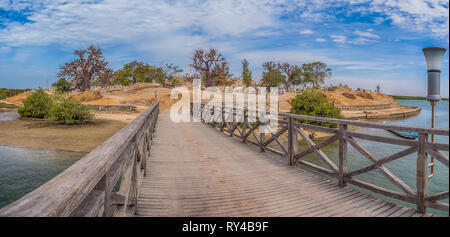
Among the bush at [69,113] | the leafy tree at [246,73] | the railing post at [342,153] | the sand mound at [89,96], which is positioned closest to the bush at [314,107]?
the railing post at [342,153]

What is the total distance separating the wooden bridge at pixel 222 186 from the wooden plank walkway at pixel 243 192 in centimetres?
1

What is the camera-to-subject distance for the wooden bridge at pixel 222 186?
4.17 feet

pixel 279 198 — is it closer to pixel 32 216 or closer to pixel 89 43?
pixel 32 216

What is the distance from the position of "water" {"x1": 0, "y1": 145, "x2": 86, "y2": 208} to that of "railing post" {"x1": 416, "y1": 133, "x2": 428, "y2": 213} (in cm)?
893

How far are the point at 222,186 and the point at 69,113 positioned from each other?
19.4m

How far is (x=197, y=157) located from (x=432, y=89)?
4357 mm

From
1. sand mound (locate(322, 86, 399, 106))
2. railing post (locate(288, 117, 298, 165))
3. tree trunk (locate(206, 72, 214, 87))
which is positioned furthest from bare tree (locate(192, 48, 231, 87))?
railing post (locate(288, 117, 298, 165))

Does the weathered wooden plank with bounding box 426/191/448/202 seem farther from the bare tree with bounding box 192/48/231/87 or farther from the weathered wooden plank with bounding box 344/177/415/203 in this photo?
the bare tree with bounding box 192/48/231/87

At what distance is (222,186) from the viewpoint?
3828mm

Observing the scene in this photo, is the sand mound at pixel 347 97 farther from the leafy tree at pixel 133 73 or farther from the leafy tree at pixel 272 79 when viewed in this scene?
the leafy tree at pixel 133 73

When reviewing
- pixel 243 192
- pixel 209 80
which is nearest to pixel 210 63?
pixel 209 80

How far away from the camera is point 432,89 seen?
132 inches

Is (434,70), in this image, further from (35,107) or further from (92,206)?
(35,107)
